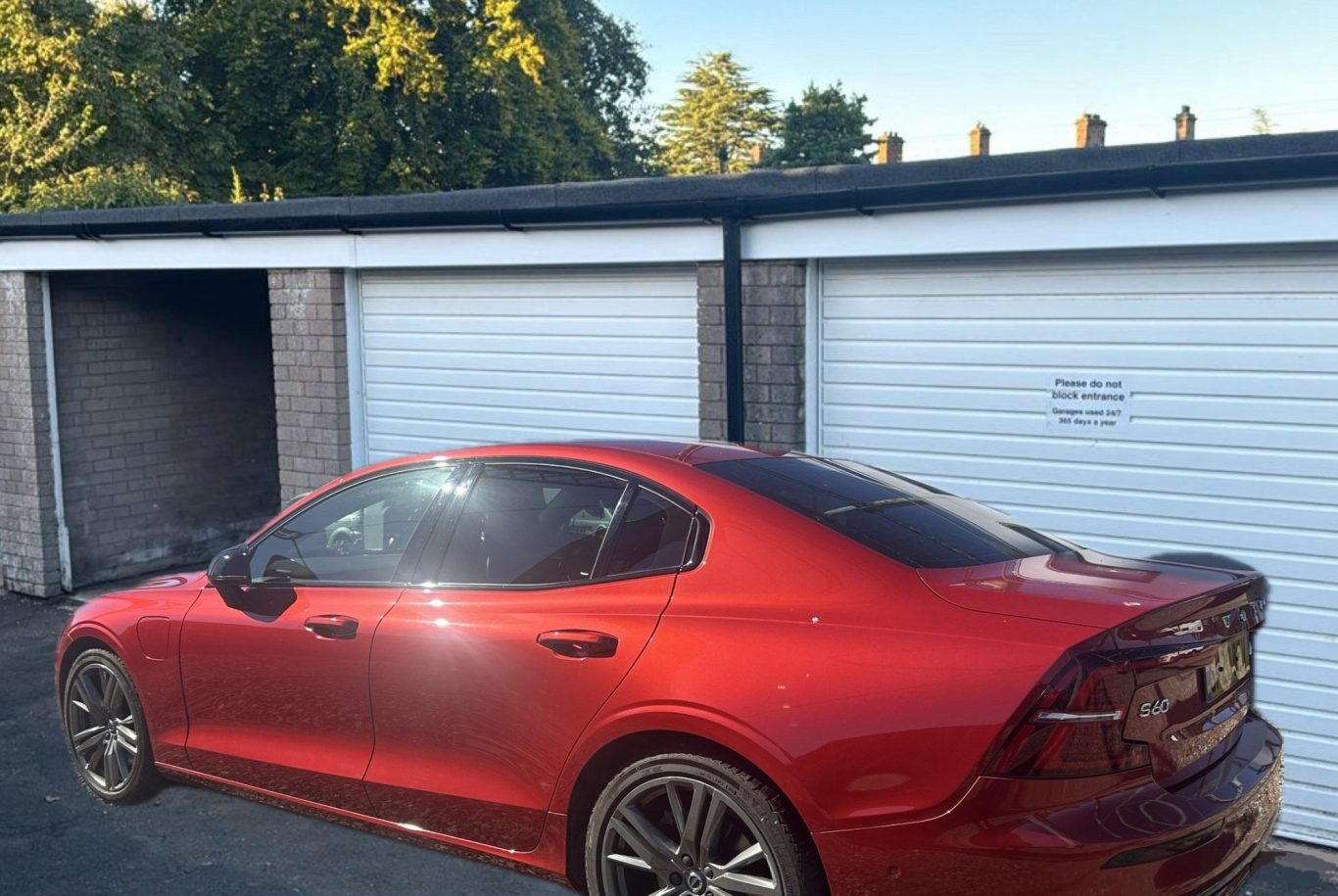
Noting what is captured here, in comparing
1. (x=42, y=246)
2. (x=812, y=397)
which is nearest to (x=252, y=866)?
(x=812, y=397)

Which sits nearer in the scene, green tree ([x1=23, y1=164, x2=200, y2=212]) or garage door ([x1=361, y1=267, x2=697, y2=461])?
garage door ([x1=361, y1=267, x2=697, y2=461])

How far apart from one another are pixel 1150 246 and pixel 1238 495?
46.3 inches

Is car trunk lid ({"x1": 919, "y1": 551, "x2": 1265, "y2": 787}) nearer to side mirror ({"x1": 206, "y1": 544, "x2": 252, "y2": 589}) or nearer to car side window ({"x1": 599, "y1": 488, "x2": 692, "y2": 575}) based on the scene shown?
car side window ({"x1": 599, "y1": 488, "x2": 692, "y2": 575})

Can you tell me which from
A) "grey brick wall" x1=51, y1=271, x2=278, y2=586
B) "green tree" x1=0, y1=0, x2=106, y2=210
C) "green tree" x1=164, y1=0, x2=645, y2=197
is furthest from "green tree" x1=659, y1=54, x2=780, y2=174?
"grey brick wall" x1=51, y1=271, x2=278, y2=586

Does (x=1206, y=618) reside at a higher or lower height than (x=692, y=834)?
higher

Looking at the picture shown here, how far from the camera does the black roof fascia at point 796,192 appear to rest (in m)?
5.52

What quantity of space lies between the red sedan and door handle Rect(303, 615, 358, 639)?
0.04ft

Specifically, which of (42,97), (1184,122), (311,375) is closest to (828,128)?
(1184,122)

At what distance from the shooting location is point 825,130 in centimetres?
6512

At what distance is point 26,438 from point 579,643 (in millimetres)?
8535

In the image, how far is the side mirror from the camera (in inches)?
195

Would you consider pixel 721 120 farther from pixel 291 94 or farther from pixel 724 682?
pixel 724 682

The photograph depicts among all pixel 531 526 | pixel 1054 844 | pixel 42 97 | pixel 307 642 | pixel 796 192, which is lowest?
pixel 1054 844

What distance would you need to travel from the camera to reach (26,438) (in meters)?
10.8
